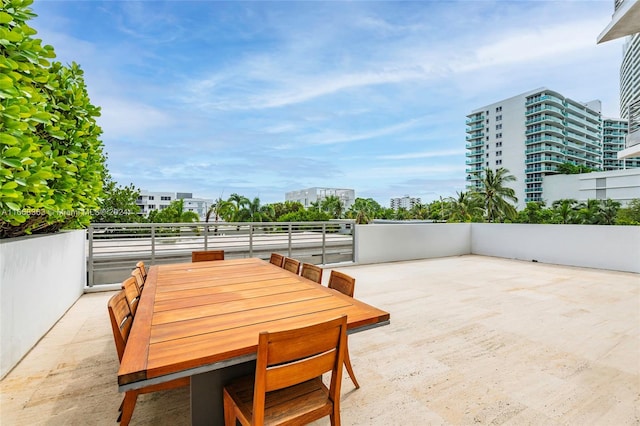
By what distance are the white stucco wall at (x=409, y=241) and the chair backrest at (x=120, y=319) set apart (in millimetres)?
5580

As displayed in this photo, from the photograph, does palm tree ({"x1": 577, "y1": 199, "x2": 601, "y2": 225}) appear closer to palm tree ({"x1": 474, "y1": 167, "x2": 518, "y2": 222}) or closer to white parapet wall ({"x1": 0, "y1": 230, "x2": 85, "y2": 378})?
palm tree ({"x1": 474, "y1": 167, "x2": 518, "y2": 222})

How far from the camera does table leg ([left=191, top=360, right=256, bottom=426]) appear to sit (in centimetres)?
133

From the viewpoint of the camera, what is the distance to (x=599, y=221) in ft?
59.0

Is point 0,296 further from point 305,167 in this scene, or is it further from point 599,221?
point 305,167

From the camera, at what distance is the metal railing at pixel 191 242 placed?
14.7 feet

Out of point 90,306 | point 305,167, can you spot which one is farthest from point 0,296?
point 305,167

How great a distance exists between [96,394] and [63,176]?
1950mm

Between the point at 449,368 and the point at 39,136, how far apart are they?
13.2 ft

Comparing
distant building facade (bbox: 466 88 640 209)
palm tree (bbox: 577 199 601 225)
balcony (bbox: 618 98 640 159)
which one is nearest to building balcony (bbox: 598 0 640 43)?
balcony (bbox: 618 98 640 159)

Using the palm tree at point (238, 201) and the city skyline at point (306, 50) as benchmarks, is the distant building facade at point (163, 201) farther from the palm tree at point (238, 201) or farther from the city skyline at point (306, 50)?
the city skyline at point (306, 50)

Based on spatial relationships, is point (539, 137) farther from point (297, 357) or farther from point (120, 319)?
point (120, 319)

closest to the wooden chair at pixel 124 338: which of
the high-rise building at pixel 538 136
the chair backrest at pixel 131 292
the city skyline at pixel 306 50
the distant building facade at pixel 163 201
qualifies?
the chair backrest at pixel 131 292

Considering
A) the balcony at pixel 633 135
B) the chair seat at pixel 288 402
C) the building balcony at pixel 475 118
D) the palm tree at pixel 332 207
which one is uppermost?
the building balcony at pixel 475 118

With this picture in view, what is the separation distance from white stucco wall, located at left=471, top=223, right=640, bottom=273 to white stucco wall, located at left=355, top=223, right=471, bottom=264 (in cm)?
60
